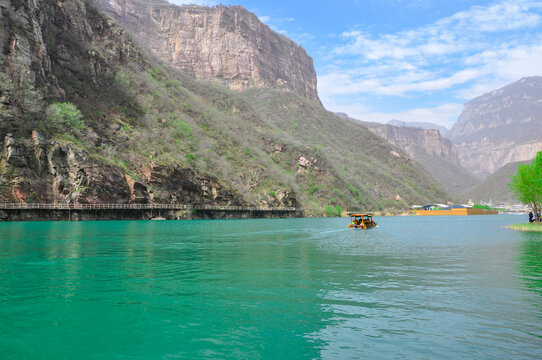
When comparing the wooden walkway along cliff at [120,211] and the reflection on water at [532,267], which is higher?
the wooden walkway along cliff at [120,211]

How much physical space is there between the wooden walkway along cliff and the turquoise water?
53749mm

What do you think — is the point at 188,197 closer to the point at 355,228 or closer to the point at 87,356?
the point at 355,228

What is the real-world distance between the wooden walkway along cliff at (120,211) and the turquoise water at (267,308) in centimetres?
5375

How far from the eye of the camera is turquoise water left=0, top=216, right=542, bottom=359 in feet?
36.6

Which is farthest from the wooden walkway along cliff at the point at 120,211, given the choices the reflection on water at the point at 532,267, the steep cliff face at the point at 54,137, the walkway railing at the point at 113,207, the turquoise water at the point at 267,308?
the reflection on water at the point at 532,267

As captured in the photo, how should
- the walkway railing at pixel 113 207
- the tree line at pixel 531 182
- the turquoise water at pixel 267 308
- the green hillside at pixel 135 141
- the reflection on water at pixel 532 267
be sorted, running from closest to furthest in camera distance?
the turquoise water at pixel 267 308, the reflection on water at pixel 532 267, the tree line at pixel 531 182, the walkway railing at pixel 113 207, the green hillside at pixel 135 141

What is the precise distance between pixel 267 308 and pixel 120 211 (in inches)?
3319

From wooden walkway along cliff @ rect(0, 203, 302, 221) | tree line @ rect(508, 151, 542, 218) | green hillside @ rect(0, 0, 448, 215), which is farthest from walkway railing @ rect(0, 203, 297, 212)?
tree line @ rect(508, 151, 542, 218)

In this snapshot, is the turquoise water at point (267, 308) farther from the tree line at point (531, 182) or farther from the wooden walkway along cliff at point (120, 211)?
the wooden walkway along cliff at point (120, 211)

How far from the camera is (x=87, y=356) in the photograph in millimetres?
10594

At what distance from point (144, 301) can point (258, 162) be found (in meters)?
140

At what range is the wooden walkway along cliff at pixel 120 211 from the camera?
7546 centimetres

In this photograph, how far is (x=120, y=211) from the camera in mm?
92688

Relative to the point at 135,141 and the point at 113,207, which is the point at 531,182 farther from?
the point at 135,141
